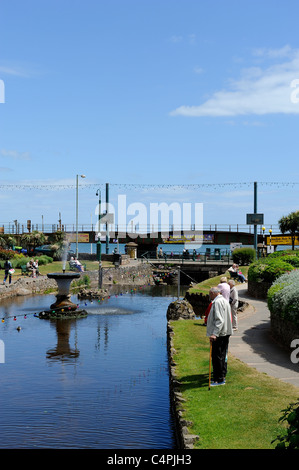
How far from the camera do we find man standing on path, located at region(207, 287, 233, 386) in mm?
10484

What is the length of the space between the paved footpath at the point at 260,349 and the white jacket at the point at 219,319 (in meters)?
1.97

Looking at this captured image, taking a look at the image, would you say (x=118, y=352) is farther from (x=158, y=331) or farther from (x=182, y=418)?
(x=182, y=418)

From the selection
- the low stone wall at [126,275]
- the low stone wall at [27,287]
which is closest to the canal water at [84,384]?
the low stone wall at [27,287]

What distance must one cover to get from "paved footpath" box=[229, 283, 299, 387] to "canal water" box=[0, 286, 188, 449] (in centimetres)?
222

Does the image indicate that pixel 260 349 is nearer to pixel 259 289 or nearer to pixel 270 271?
pixel 270 271

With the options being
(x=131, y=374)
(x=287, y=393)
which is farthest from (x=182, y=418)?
(x=131, y=374)

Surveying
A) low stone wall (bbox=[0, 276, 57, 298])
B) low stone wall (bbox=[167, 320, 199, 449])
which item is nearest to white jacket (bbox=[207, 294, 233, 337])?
low stone wall (bbox=[167, 320, 199, 449])

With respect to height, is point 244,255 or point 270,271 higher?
point 270,271

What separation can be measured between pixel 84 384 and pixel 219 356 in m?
4.26

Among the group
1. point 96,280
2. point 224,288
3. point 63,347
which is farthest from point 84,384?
point 96,280

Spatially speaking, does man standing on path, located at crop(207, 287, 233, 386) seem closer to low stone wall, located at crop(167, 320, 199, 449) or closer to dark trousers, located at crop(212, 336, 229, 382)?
dark trousers, located at crop(212, 336, 229, 382)

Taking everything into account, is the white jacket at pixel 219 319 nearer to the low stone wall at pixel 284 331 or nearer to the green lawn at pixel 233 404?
the green lawn at pixel 233 404

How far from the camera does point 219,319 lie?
10469 mm

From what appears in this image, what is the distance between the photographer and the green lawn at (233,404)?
7891 mm
